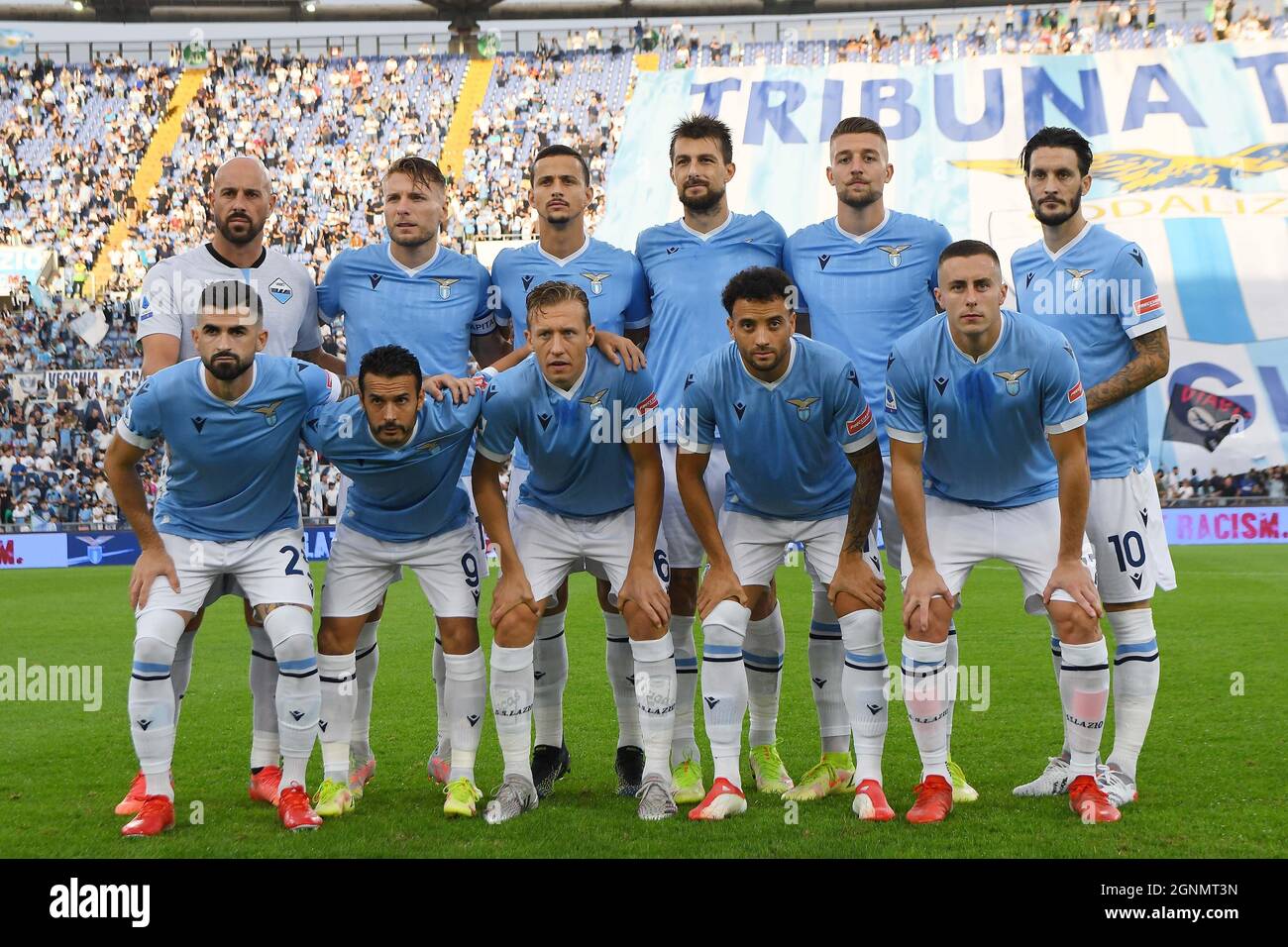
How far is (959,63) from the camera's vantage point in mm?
28141

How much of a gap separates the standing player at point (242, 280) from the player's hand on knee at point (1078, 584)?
3.51 m

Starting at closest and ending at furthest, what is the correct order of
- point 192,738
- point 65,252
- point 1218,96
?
point 192,738 < point 1218,96 < point 65,252

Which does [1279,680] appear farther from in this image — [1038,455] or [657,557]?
[657,557]

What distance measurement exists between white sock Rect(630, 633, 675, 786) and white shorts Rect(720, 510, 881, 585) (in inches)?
18.3

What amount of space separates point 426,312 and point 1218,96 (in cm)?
2580

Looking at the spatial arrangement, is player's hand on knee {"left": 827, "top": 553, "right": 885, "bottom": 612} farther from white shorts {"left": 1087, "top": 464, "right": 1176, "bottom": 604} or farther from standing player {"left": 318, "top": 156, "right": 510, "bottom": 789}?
standing player {"left": 318, "top": 156, "right": 510, "bottom": 789}

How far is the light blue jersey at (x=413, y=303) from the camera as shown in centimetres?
602

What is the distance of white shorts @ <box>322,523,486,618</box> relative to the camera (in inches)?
220

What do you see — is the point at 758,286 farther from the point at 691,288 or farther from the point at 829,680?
the point at 829,680

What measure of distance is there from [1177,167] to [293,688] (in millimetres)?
24857

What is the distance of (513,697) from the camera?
5.32 meters

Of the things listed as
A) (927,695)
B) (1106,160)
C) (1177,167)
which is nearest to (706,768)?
(927,695)

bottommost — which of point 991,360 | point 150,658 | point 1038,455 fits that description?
point 150,658
